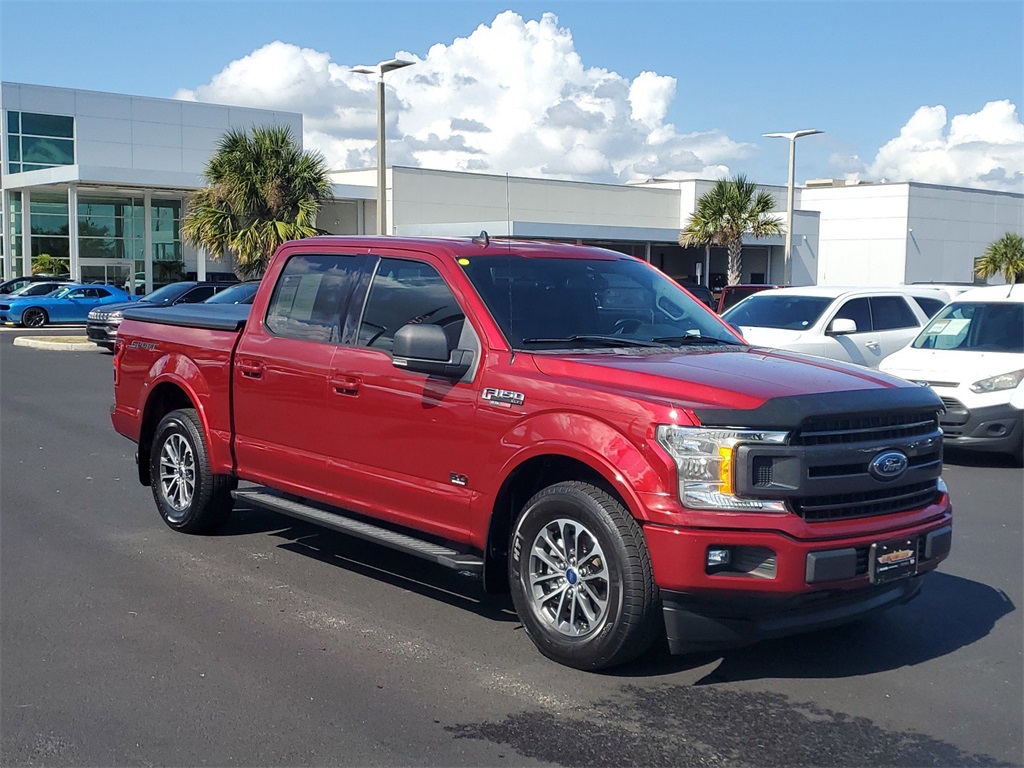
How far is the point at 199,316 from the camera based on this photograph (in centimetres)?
766

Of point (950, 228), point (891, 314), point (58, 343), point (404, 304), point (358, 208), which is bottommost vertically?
point (58, 343)

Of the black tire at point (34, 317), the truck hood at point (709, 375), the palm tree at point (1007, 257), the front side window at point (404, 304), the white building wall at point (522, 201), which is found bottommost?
the black tire at point (34, 317)

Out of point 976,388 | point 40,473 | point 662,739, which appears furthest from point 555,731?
point 976,388

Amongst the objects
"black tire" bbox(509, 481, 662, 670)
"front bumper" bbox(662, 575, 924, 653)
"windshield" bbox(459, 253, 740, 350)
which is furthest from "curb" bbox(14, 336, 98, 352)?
"front bumper" bbox(662, 575, 924, 653)

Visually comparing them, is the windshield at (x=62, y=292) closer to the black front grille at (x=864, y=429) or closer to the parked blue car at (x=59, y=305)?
the parked blue car at (x=59, y=305)

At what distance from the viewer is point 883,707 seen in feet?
15.4

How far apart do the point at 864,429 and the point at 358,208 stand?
4268cm

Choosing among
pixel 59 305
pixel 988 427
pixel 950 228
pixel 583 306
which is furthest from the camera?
pixel 950 228

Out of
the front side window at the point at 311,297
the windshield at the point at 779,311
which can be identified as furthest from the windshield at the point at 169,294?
the front side window at the point at 311,297

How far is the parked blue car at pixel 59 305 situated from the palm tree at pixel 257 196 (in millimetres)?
7762

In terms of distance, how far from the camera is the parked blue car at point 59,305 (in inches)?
1383

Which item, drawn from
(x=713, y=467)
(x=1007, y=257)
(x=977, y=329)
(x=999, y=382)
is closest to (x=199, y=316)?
(x=713, y=467)

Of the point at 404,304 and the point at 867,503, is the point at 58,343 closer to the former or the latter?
the point at 404,304

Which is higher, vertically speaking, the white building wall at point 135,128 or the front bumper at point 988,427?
the white building wall at point 135,128
